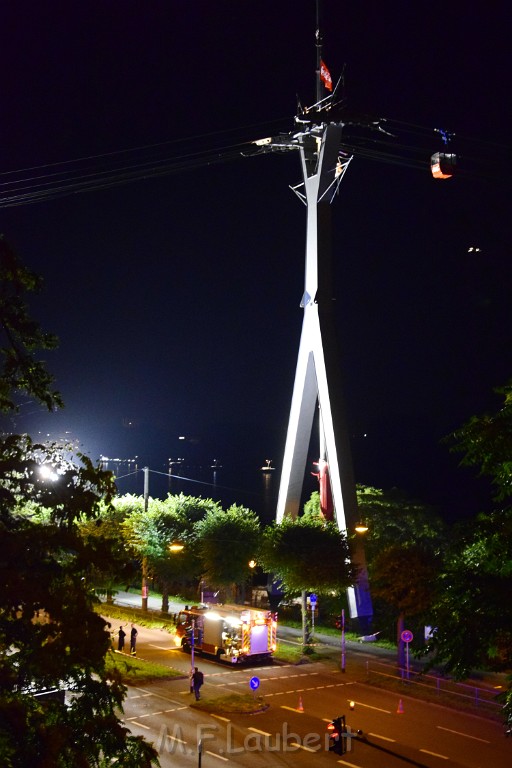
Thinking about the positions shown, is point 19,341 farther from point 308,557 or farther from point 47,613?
point 308,557

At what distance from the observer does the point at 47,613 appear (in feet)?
31.8

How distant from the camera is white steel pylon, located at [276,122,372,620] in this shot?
47.2 metres

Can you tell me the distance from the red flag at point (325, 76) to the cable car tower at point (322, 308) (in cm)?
6

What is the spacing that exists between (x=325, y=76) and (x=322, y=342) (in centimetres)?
1555

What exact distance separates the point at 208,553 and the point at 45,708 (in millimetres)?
34030

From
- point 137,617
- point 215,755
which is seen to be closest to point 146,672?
point 215,755

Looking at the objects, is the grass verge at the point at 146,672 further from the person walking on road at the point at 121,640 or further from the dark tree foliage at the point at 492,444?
the dark tree foliage at the point at 492,444

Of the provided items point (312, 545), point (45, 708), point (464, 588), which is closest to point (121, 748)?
point (45, 708)

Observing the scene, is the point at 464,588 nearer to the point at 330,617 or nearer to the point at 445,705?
the point at 445,705

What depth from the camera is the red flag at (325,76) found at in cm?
4816

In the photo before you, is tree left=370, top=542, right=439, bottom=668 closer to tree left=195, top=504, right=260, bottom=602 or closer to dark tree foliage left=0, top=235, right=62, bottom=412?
tree left=195, top=504, right=260, bottom=602

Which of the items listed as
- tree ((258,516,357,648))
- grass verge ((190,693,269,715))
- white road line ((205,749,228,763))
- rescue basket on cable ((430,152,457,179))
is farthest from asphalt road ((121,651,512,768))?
rescue basket on cable ((430,152,457,179))

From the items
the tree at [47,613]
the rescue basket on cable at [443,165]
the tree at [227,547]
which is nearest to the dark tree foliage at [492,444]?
the tree at [47,613]

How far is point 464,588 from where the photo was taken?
42.5ft
